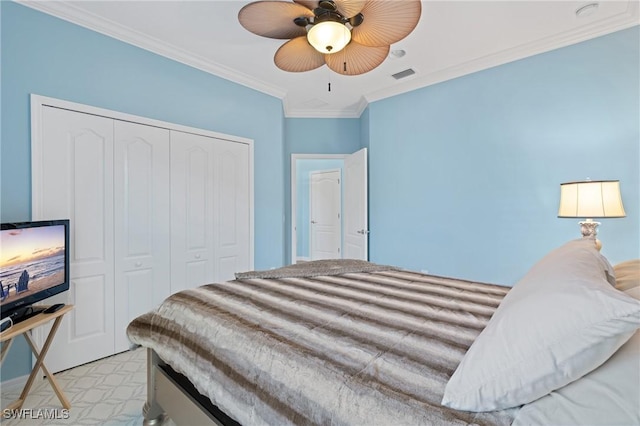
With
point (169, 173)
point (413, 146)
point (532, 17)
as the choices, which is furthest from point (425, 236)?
point (169, 173)

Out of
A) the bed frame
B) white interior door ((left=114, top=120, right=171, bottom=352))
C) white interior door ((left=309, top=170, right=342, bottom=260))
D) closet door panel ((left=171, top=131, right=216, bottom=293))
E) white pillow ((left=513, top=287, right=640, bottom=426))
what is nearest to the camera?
white pillow ((left=513, top=287, right=640, bottom=426))

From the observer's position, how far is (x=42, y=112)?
2.05m

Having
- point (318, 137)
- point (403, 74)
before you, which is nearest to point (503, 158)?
point (403, 74)

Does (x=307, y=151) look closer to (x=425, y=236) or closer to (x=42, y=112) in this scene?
(x=425, y=236)

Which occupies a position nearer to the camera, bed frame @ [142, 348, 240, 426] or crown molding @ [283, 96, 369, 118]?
bed frame @ [142, 348, 240, 426]

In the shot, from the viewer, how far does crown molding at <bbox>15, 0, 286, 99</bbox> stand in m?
2.10

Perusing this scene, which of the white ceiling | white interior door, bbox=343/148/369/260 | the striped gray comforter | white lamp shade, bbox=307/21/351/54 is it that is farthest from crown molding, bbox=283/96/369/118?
the striped gray comforter

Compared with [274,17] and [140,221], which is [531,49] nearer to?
[274,17]

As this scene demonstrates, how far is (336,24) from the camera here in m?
1.60

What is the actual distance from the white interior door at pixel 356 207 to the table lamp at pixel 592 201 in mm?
2099

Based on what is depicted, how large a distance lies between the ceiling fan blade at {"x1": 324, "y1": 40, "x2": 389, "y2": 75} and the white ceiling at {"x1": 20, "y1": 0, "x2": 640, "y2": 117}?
640 mm

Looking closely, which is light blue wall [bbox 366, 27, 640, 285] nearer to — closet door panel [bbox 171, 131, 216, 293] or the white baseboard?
closet door panel [bbox 171, 131, 216, 293]

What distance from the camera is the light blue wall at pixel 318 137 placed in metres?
4.42

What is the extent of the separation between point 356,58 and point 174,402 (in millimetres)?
2301
